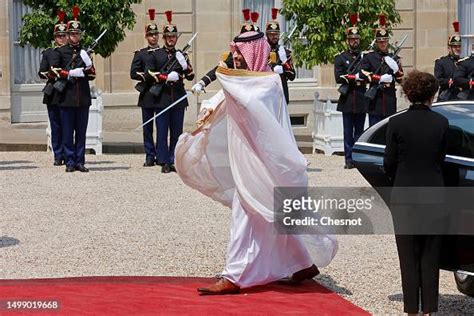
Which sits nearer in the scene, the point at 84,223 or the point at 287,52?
the point at 84,223

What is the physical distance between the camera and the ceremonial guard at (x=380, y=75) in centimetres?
1789

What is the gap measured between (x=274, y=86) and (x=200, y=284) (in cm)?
143

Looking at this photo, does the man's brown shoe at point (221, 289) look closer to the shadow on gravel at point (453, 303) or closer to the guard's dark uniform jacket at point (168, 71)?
the shadow on gravel at point (453, 303)

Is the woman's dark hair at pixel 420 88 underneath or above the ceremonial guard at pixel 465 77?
above

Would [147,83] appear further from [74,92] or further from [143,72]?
[74,92]

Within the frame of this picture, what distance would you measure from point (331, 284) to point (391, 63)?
841 cm

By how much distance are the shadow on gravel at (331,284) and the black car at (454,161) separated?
2.63ft

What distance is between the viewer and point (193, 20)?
23.6 metres

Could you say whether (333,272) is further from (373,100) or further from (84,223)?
(373,100)

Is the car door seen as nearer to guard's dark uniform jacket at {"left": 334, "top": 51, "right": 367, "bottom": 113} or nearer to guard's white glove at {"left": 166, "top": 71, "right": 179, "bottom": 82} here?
guard's white glove at {"left": 166, "top": 71, "right": 179, "bottom": 82}

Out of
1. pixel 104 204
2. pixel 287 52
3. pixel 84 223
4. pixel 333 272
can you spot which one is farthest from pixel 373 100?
pixel 333 272

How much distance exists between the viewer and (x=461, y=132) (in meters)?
8.44

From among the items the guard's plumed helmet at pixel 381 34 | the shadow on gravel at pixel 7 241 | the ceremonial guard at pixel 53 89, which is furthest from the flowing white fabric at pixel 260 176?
the guard's plumed helmet at pixel 381 34

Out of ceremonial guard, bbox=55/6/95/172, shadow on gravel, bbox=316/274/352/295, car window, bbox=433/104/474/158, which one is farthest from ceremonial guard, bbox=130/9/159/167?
car window, bbox=433/104/474/158
